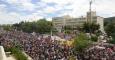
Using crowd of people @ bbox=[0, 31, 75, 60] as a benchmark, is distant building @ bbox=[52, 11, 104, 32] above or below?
below

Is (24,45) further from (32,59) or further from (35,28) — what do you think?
(35,28)

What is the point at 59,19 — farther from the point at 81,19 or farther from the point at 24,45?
the point at 24,45

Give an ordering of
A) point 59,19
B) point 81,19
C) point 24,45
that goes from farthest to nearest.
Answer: point 59,19 < point 81,19 < point 24,45

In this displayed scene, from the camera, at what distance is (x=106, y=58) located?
15.3 m

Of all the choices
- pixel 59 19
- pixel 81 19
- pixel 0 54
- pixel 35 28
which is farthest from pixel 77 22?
pixel 0 54

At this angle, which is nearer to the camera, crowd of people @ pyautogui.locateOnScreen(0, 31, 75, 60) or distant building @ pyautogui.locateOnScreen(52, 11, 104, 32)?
crowd of people @ pyautogui.locateOnScreen(0, 31, 75, 60)

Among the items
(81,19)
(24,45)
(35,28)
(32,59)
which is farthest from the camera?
(81,19)

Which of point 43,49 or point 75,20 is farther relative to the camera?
point 75,20

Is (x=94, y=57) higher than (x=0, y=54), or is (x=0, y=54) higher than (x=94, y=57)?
(x=0, y=54)

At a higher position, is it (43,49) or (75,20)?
(43,49)

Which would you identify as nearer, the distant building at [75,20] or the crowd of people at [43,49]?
the crowd of people at [43,49]

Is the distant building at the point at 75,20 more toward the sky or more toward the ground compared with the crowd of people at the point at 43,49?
more toward the ground

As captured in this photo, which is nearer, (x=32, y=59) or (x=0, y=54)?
(x=0, y=54)

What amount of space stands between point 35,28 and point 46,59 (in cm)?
7337
